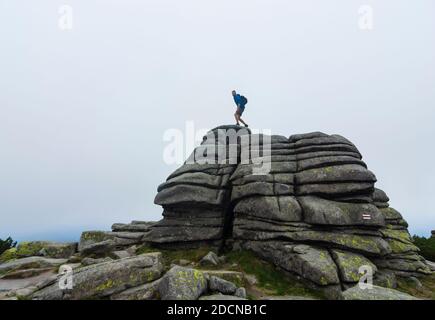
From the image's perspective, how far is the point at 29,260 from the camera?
23.8m

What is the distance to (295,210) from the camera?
853 inches

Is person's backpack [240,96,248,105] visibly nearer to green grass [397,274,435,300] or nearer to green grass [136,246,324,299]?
green grass [136,246,324,299]

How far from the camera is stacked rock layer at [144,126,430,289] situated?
62.5 ft

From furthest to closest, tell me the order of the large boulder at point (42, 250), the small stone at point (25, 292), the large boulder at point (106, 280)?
the large boulder at point (42, 250) < the small stone at point (25, 292) < the large boulder at point (106, 280)

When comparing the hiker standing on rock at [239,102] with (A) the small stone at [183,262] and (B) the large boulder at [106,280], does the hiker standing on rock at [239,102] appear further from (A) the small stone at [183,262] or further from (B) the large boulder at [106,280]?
(B) the large boulder at [106,280]

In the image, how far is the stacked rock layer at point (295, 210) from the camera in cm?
1906

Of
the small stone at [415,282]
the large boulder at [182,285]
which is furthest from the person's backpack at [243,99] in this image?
the small stone at [415,282]

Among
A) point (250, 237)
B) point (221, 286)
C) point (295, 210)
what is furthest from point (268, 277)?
point (295, 210)
